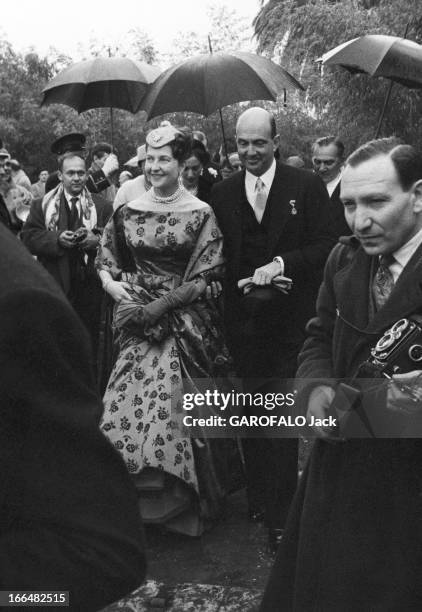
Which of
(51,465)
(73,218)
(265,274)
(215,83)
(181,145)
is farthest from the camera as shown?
(73,218)

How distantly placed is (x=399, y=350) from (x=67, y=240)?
12.5 feet

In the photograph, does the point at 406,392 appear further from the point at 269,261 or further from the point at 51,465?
the point at 269,261

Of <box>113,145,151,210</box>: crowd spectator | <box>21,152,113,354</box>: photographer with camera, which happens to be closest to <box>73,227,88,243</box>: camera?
<box>21,152,113,354</box>: photographer with camera

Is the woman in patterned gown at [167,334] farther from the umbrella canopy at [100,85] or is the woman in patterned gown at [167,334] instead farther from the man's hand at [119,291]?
the umbrella canopy at [100,85]

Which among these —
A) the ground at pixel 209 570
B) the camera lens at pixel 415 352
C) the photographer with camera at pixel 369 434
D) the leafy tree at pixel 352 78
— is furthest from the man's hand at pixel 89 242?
the leafy tree at pixel 352 78

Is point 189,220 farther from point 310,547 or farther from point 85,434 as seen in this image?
point 85,434

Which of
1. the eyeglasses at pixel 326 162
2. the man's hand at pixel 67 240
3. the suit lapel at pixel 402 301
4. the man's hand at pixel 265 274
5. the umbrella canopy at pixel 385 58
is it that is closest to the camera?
the suit lapel at pixel 402 301

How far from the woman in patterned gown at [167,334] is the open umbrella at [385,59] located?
1.26 metres

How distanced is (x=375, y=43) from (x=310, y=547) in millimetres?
3741

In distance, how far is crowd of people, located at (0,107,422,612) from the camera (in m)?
1.09

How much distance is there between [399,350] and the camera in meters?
2.28

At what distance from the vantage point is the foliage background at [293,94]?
17.9 meters

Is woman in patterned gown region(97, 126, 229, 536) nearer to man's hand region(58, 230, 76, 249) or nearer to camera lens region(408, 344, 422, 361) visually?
man's hand region(58, 230, 76, 249)

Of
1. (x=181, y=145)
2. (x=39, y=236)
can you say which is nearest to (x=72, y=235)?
(x=39, y=236)
